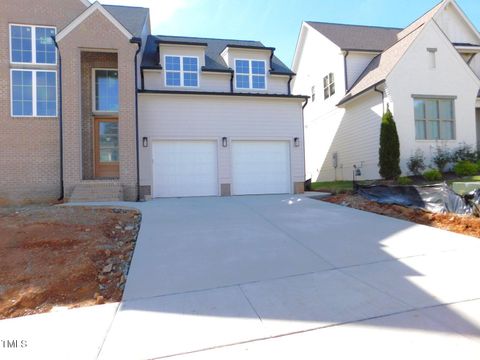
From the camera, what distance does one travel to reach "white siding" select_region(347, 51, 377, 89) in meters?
17.8

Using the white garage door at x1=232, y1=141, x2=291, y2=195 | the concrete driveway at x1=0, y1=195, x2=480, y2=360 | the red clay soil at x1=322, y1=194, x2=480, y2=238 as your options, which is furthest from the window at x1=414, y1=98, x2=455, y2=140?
the concrete driveway at x1=0, y1=195, x2=480, y2=360

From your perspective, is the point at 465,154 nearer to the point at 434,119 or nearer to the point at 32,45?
the point at 434,119

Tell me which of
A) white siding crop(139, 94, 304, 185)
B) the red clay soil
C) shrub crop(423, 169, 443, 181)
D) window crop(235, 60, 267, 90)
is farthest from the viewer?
window crop(235, 60, 267, 90)

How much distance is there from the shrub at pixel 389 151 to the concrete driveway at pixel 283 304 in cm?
734

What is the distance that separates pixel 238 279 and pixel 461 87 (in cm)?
1569

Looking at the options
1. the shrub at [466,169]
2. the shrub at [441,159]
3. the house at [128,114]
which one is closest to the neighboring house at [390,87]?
the shrub at [441,159]

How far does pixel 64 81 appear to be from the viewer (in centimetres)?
1146

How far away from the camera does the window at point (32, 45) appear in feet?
39.3

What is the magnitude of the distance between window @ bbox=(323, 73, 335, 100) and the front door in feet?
41.0

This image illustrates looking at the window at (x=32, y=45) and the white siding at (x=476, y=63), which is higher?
the white siding at (x=476, y=63)

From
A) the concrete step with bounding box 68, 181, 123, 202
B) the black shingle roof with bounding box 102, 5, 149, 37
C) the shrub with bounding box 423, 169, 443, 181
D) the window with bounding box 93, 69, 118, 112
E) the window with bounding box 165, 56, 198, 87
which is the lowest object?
the concrete step with bounding box 68, 181, 123, 202

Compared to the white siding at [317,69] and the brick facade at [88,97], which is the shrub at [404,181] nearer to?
the white siding at [317,69]

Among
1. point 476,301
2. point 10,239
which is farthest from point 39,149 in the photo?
point 476,301

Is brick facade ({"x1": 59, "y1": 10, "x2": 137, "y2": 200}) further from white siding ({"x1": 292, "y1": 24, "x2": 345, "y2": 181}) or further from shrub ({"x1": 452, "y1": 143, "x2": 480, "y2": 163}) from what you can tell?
shrub ({"x1": 452, "y1": 143, "x2": 480, "y2": 163})
